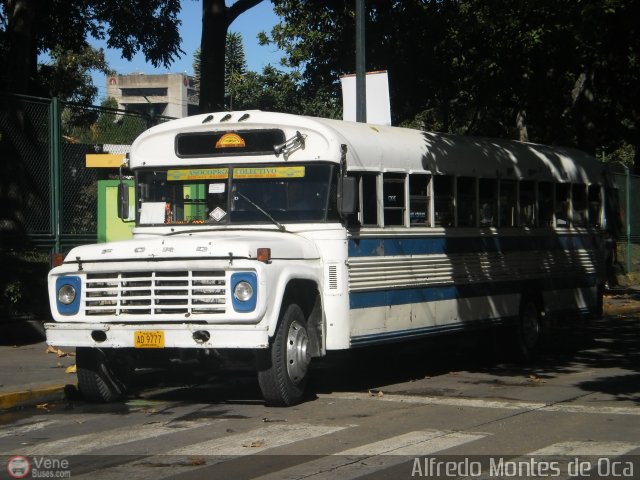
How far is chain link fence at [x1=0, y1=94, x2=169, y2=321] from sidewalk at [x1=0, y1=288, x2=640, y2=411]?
33 centimetres

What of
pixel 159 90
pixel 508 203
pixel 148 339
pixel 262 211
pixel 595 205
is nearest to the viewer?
pixel 148 339

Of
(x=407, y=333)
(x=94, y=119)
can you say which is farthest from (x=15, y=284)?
(x=407, y=333)

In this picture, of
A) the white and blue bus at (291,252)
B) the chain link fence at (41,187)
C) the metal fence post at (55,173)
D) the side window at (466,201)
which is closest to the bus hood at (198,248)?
the white and blue bus at (291,252)

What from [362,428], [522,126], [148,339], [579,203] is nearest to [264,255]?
[148,339]

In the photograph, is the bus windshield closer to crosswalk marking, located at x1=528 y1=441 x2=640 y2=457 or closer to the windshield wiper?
the windshield wiper

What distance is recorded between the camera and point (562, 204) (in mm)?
16500

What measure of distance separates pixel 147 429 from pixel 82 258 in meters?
2.09

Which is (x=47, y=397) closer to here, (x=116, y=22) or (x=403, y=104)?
(x=116, y=22)

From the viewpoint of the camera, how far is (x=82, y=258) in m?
10.8

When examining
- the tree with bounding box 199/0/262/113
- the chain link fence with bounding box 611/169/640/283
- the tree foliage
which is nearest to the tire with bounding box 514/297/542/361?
the tree with bounding box 199/0/262/113

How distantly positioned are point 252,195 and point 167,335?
2126 millimetres

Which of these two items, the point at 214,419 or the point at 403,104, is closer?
the point at 214,419

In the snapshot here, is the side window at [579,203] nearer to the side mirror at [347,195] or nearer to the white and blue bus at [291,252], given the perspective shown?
the white and blue bus at [291,252]

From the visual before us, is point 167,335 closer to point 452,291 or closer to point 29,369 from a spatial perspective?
point 29,369
